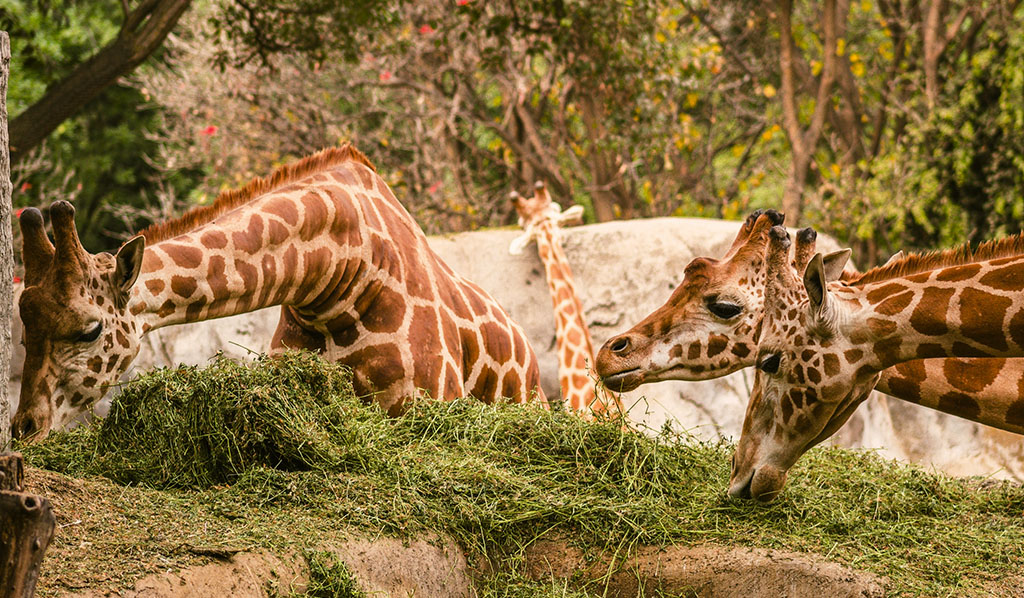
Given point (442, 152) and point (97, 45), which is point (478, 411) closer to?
point (442, 152)

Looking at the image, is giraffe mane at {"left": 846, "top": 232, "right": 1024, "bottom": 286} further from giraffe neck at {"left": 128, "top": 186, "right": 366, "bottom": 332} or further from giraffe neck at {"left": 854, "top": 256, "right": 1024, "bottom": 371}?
giraffe neck at {"left": 128, "top": 186, "right": 366, "bottom": 332}

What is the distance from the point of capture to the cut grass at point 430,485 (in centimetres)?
380

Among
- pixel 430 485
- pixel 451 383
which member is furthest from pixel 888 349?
pixel 451 383

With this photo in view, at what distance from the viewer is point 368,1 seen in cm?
802

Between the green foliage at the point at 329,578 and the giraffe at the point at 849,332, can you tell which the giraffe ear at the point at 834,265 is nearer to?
the giraffe at the point at 849,332

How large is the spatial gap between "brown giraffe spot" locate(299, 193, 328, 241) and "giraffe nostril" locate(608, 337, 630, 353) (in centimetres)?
159

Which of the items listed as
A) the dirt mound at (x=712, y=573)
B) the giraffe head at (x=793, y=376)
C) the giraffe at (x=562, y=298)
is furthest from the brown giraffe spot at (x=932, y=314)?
the giraffe at (x=562, y=298)

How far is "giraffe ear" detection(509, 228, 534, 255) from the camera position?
359 inches

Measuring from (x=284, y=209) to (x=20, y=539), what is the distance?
124 inches

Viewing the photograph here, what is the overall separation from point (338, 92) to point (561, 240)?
494cm

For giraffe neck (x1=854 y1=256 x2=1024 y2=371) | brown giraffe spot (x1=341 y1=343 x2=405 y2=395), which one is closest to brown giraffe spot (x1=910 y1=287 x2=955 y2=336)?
giraffe neck (x1=854 y1=256 x2=1024 y2=371)

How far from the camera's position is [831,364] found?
435cm

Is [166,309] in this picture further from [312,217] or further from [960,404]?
[960,404]

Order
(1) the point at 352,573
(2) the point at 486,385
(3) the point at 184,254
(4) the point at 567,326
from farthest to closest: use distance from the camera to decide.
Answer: (4) the point at 567,326, (2) the point at 486,385, (3) the point at 184,254, (1) the point at 352,573
